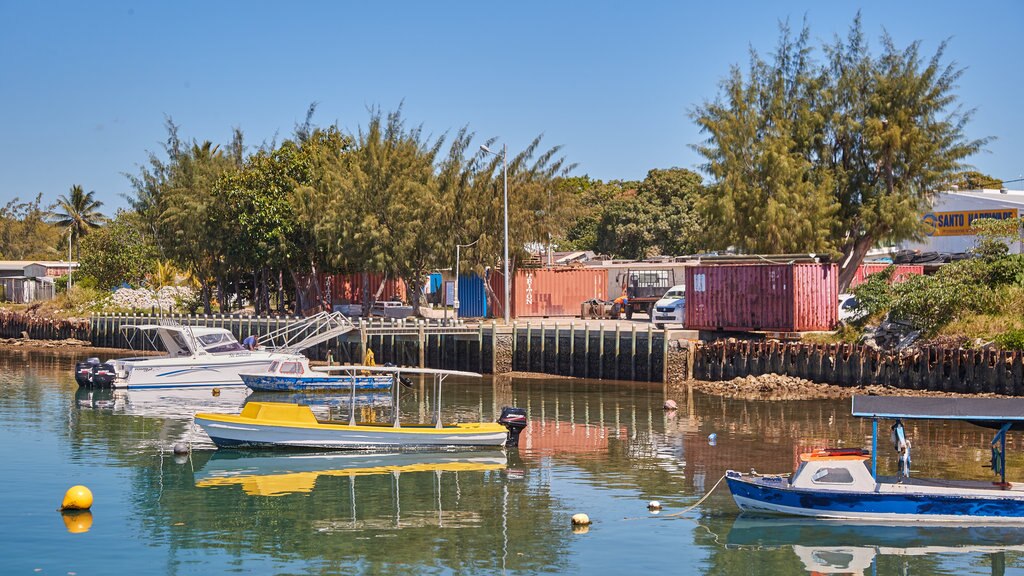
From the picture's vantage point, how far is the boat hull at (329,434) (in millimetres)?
32906

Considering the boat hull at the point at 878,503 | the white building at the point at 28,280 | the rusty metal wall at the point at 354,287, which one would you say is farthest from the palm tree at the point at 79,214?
the boat hull at the point at 878,503

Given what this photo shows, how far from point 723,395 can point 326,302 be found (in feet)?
119

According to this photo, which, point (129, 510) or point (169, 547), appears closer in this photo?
point (169, 547)

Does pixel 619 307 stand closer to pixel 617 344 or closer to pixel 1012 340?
pixel 617 344

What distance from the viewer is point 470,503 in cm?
2728

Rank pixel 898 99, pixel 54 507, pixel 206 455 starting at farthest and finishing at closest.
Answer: pixel 898 99 < pixel 206 455 < pixel 54 507

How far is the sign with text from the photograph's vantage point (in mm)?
71938

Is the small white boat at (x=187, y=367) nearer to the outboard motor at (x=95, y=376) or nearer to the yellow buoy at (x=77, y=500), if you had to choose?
the outboard motor at (x=95, y=376)

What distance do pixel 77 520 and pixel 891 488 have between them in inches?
691

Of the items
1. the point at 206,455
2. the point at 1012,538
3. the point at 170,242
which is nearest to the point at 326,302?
the point at 170,242

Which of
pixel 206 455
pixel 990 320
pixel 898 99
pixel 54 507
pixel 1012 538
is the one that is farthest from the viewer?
pixel 898 99

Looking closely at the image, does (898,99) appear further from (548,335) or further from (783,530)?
(783,530)

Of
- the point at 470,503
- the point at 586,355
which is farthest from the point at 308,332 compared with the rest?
the point at 470,503

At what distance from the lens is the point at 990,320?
46.3m
